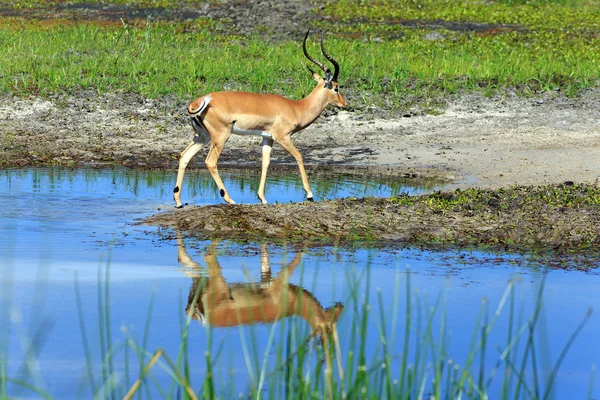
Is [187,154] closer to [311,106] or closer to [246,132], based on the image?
[246,132]

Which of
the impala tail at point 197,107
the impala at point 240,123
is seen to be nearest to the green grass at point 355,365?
the impala at point 240,123

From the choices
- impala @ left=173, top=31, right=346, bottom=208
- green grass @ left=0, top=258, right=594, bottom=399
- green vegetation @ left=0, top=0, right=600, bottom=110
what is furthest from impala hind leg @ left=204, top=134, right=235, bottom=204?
green vegetation @ left=0, top=0, right=600, bottom=110

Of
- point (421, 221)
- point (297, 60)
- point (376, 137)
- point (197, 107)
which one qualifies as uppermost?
point (297, 60)

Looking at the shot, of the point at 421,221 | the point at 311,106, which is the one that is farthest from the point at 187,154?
the point at 421,221

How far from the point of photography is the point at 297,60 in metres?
19.4

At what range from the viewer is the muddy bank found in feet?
32.0

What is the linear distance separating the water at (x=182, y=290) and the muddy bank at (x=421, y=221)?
1.46 ft

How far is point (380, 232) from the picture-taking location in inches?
391

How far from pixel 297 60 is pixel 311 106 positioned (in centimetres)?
654

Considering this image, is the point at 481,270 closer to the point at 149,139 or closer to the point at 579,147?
the point at 579,147

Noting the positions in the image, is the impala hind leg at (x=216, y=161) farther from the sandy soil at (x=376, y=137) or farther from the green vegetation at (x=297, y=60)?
the green vegetation at (x=297, y=60)

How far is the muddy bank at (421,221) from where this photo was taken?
32.0ft

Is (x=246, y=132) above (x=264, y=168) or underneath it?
above

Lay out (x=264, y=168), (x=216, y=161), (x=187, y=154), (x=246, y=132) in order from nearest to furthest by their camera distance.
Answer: (x=216, y=161) < (x=264, y=168) < (x=187, y=154) < (x=246, y=132)
